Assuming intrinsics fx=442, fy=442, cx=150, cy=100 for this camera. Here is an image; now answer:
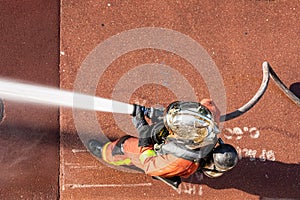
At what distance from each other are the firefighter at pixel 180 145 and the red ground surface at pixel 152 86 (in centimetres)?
104

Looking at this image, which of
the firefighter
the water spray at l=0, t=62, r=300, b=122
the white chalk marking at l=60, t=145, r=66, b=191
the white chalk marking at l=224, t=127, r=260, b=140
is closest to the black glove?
the firefighter

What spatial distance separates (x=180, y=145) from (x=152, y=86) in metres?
2.14

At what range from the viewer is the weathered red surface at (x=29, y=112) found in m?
6.12

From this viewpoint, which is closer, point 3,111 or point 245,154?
point 3,111

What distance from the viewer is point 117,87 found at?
21.4 ft

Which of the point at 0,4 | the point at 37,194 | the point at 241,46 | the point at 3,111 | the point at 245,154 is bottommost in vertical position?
the point at 37,194

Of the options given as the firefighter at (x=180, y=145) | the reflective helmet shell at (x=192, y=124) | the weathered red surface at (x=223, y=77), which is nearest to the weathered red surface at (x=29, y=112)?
the weathered red surface at (x=223, y=77)

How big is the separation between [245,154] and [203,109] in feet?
7.81

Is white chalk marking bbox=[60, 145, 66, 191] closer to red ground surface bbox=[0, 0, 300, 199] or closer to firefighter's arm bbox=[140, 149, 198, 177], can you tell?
red ground surface bbox=[0, 0, 300, 199]

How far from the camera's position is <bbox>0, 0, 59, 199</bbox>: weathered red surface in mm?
6125

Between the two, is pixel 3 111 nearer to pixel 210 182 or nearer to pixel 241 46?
pixel 210 182

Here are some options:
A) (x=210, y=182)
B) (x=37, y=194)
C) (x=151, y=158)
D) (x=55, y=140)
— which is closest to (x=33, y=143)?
(x=55, y=140)

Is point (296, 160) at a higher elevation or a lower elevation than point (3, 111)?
lower

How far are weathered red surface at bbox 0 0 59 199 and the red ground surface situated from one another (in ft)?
0.05
